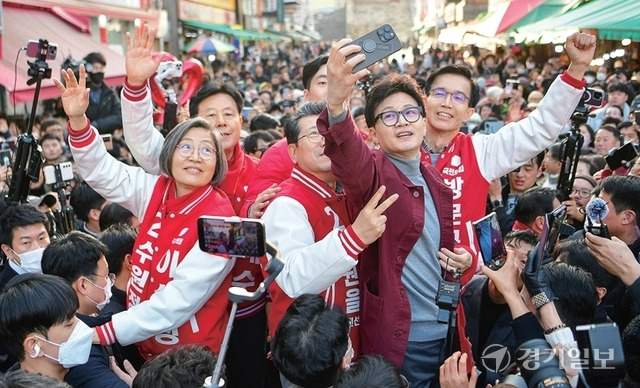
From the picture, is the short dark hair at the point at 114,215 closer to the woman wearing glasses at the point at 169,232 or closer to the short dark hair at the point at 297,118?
the woman wearing glasses at the point at 169,232

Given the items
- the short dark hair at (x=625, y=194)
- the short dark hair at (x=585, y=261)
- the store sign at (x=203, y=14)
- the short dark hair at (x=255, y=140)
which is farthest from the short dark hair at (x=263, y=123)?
the store sign at (x=203, y=14)

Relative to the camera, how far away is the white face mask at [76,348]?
236 cm

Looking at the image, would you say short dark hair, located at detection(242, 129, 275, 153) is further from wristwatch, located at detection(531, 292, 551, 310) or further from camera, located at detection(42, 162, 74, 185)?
wristwatch, located at detection(531, 292, 551, 310)

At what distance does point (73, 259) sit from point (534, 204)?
2.67m

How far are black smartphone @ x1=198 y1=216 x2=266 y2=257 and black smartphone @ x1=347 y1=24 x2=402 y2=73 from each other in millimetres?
617

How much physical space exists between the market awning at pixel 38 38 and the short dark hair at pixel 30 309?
7326 millimetres

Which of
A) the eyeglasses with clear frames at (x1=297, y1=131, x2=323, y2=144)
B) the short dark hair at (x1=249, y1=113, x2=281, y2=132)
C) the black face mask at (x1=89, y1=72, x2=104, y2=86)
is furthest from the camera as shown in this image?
the black face mask at (x1=89, y1=72, x2=104, y2=86)

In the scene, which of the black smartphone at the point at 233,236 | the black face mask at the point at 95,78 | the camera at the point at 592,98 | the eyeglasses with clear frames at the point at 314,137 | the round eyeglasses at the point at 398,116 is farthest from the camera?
the black face mask at the point at 95,78

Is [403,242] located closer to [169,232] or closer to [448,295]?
[448,295]

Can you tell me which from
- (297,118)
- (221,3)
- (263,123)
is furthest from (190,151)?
(221,3)

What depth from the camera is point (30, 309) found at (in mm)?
2344

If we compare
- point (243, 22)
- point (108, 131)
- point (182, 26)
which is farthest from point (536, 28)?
point (243, 22)

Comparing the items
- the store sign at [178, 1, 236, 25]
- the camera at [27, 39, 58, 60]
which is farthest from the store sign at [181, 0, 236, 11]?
the camera at [27, 39, 58, 60]

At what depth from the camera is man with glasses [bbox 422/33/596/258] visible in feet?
9.46
